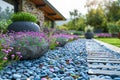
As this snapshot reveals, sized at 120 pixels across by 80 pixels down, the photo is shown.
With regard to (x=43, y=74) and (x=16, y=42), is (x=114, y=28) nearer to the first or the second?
(x=16, y=42)

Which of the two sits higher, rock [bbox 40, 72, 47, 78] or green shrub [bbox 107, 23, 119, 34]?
green shrub [bbox 107, 23, 119, 34]

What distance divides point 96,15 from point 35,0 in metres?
28.7

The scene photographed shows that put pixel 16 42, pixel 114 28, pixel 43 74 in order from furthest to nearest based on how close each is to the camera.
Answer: pixel 114 28, pixel 16 42, pixel 43 74

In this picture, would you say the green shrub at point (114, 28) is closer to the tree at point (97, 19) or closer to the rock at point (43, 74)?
the tree at point (97, 19)

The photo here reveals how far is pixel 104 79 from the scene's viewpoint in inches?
110

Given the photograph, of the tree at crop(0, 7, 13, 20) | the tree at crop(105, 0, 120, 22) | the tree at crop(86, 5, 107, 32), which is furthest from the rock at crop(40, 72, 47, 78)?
the tree at crop(105, 0, 120, 22)

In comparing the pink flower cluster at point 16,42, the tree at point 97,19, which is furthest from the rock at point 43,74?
the tree at point 97,19

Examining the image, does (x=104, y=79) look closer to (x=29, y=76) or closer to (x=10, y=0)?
(x=29, y=76)

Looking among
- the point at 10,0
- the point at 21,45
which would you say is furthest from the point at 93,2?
the point at 21,45

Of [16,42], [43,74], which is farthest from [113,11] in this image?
[43,74]

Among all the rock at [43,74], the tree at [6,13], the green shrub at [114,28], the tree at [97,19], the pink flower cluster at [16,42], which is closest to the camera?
the rock at [43,74]

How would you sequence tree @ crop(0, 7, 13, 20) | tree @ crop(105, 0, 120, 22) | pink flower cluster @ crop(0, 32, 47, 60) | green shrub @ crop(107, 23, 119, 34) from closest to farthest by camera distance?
pink flower cluster @ crop(0, 32, 47, 60), tree @ crop(0, 7, 13, 20), green shrub @ crop(107, 23, 119, 34), tree @ crop(105, 0, 120, 22)

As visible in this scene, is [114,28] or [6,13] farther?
[114,28]

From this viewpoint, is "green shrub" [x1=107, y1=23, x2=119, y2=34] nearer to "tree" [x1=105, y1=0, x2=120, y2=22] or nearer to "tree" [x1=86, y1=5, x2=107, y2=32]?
"tree" [x1=86, y1=5, x2=107, y2=32]
